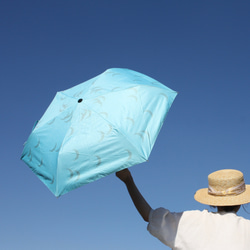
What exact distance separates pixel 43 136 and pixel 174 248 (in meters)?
2.31

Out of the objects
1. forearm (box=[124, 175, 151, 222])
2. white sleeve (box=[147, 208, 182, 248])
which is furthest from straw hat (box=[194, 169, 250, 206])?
forearm (box=[124, 175, 151, 222])

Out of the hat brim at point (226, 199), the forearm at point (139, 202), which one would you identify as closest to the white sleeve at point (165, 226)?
the forearm at point (139, 202)

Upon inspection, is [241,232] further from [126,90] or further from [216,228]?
[126,90]

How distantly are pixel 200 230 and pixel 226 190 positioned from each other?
0.46 m

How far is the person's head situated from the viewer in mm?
3680

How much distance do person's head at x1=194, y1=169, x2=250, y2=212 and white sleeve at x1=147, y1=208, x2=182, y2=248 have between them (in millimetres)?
360

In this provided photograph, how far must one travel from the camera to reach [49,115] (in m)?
5.40

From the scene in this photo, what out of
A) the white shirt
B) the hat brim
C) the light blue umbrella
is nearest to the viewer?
the white shirt

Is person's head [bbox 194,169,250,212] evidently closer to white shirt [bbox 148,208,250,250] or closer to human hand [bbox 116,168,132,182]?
white shirt [bbox 148,208,250,250]

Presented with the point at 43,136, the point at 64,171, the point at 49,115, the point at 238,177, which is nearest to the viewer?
the point at 238,177

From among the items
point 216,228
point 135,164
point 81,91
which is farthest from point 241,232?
point 81,91

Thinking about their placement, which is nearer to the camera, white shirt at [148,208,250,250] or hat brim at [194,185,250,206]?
white shirt at [148,208,250,250]

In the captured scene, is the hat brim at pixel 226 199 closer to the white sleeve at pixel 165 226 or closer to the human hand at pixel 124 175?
the white sleeve at pixel 165 226

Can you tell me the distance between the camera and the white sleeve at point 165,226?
12.0 feet
